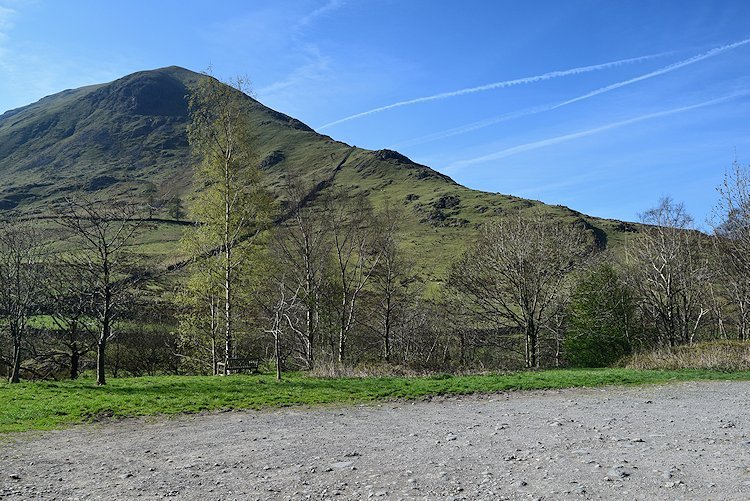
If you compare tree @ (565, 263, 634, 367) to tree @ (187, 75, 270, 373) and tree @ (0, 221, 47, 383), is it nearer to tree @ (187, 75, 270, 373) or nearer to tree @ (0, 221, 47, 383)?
tree @ (187, 75, 270, 373)

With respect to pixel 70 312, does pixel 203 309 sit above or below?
above

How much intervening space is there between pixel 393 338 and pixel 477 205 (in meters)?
134

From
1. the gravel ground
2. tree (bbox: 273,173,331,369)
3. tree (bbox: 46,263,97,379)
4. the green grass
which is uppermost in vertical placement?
tree (bbox: 273,173,331,369)

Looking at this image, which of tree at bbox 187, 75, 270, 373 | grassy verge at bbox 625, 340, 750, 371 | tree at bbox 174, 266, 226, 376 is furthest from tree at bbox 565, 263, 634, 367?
tree at bbox 174, 266, 226, 376

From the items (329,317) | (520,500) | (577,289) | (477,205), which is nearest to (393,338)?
(329,317)

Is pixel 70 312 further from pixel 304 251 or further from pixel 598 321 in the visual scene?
pixel 598 321

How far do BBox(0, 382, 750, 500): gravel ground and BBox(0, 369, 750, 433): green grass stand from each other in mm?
1652

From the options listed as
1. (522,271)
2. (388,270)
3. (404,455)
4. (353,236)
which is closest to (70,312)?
(353,236)

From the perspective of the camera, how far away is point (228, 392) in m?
20.3

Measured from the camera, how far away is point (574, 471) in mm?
8617

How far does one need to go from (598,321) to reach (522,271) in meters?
11.9

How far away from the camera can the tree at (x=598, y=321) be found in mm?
43906

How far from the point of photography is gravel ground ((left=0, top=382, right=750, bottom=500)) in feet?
26.3

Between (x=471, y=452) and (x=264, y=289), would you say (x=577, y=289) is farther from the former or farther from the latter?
(x=471, y=452)
